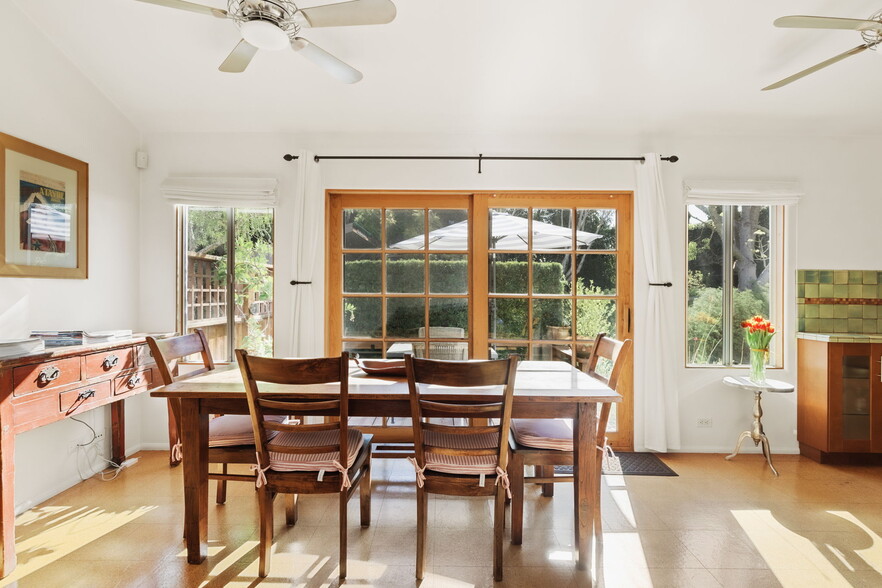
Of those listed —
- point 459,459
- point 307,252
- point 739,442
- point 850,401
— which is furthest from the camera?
point 307,252

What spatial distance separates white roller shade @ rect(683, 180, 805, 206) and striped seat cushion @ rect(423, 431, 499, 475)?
8.68 feet

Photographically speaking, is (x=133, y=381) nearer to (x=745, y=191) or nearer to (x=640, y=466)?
(x=640, y=466)

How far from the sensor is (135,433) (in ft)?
11.4

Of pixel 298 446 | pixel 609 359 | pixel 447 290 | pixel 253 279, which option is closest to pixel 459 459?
pixel 298 446

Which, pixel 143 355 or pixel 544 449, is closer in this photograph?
pixel 544 449

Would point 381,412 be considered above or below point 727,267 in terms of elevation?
below

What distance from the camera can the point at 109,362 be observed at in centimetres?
265

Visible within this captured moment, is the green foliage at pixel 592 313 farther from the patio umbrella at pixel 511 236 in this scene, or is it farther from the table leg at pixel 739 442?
the table leg at pixel 739 442

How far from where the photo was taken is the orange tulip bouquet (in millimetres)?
3178

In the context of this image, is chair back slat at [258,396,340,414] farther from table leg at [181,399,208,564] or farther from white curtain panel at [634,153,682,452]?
white curtain panel at [634,153,682,452]

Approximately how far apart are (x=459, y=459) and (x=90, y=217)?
2.94m

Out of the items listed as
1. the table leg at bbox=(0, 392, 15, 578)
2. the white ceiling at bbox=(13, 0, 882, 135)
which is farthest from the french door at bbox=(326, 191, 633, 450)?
the table leg at bbox=(0, 392, 15, 578)

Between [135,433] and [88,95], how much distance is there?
2409mm

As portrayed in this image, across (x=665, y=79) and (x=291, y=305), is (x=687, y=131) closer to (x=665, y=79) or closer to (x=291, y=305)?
(x=665, y=79)
